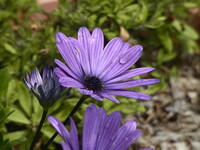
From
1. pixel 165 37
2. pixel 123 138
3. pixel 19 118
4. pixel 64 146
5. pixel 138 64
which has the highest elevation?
pixel 64 146

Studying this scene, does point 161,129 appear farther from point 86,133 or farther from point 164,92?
point 86,133

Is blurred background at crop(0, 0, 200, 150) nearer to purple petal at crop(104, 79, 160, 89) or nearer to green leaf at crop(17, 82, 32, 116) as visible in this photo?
green leaf at crop(17, 82, 32, 116)

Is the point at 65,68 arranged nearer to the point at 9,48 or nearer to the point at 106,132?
the point at 106,132

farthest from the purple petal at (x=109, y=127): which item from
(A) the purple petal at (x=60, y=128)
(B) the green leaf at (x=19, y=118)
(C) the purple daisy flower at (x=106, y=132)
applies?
(B) the green leaf at (x=19, y=118)

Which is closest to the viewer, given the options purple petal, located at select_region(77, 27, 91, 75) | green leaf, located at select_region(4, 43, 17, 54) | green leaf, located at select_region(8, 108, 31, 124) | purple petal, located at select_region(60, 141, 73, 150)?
purple petal, located at select_region(60, 141, 73, 150)

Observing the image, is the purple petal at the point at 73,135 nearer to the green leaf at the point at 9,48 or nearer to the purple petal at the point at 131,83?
the purple petal at the point at 131,83

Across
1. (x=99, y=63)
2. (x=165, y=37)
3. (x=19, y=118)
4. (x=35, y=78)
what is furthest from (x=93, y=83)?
(x=165, y=37)

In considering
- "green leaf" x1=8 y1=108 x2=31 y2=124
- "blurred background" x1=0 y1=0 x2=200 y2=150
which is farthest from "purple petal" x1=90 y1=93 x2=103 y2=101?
"green leaf" x1=8 y1=108 x2=31 y2=124
